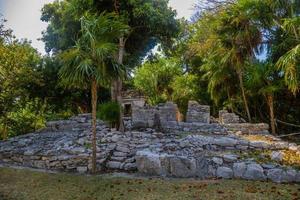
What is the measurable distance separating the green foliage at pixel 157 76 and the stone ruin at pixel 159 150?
36.4ft

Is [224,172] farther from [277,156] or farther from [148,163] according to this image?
[148,163]

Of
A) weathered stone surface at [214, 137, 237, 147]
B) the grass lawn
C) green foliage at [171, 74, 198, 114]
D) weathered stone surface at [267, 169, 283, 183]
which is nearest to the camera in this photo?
the grass lawn

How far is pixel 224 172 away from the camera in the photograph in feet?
27.9

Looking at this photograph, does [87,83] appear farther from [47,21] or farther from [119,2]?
[47,21]

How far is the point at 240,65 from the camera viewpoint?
1652cm

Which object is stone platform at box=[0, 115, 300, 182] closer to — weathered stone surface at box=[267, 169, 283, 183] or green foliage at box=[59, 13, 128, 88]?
weathered stone surface at box=[267, 169, 283, 183]

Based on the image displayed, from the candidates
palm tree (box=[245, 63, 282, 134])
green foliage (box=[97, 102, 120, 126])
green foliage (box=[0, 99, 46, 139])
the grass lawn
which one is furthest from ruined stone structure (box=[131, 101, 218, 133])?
green foliage (box=[0, 99, 46, 139])

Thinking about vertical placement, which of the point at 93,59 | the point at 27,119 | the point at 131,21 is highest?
the point at 131,21

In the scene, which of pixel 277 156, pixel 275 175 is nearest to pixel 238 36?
pixel 277 156

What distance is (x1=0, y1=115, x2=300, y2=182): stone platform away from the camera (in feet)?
28.2

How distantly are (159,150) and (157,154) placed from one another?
0.75 metres

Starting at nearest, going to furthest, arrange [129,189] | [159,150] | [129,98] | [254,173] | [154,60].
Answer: [129,189], [254,173], [159,150], [129,98], [154,60]

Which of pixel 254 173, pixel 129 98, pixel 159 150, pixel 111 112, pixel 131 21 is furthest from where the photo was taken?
pixel 129 98

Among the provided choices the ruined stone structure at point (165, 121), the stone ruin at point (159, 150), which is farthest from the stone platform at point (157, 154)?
the ruined stone structure at point (165, 121)
